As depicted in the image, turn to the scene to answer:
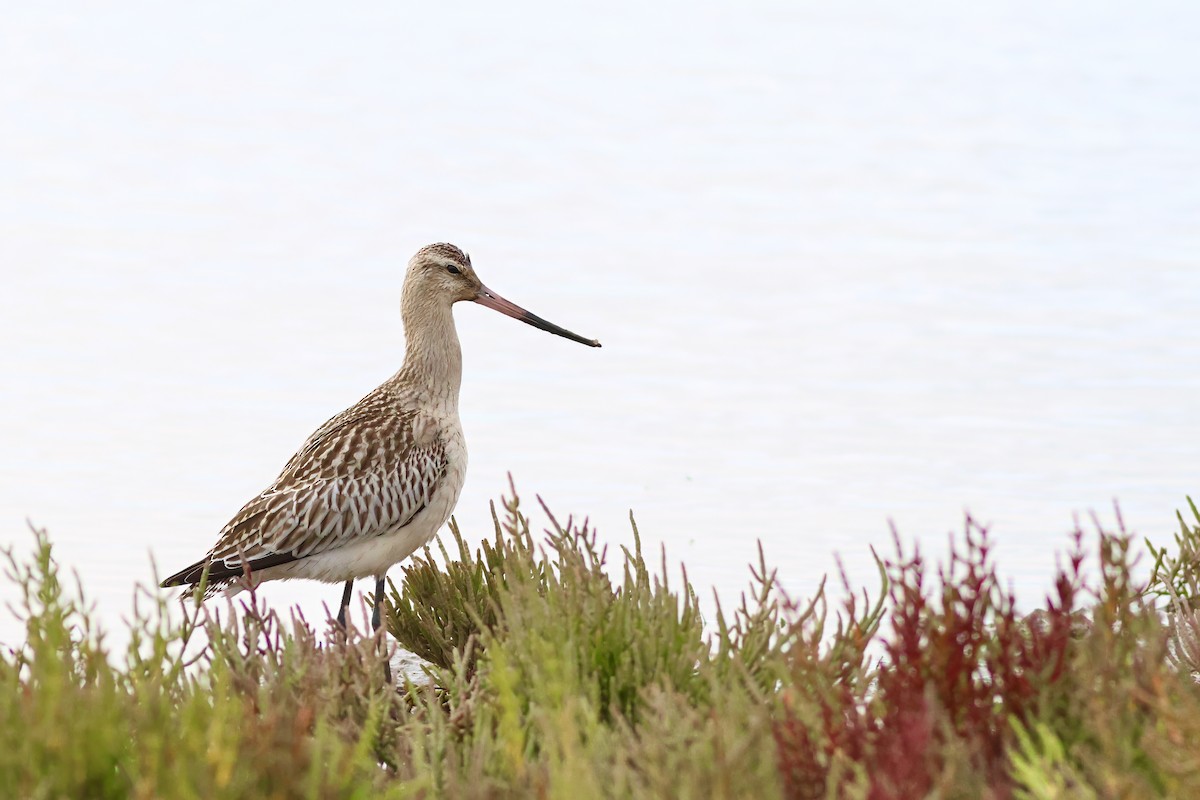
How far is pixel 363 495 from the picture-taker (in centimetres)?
860

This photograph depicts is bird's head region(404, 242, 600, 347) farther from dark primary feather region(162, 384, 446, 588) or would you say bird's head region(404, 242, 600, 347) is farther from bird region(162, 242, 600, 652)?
dark primary feather region(162, 384, 446, 588)

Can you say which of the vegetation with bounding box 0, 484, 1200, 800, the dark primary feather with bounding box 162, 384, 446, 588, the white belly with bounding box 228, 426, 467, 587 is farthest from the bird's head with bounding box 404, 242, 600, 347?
the vegetation with bounding box 0, 484, 1200, 800

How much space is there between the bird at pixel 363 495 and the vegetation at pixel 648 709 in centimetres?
244

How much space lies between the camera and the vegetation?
4.15 metres

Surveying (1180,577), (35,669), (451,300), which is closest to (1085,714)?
(35,669)

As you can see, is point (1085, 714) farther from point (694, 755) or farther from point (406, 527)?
point (406, 527)

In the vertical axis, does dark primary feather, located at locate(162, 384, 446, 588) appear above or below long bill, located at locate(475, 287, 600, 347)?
below

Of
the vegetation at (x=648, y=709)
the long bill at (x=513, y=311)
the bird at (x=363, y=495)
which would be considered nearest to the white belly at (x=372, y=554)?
the bird at (x=363, y=495)

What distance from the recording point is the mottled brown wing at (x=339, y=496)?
27.7ft

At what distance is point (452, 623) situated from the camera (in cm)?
838

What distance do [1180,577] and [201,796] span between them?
5.71m

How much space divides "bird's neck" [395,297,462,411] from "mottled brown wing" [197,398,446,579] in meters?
0.33

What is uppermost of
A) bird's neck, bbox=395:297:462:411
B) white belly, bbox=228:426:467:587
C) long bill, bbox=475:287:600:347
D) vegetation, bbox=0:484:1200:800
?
long bill, bbox=475:287:600:347

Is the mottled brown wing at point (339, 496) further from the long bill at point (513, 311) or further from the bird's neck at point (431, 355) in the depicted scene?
the long bill at point (513, 311)
